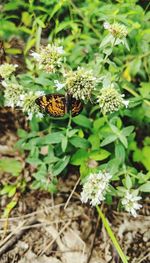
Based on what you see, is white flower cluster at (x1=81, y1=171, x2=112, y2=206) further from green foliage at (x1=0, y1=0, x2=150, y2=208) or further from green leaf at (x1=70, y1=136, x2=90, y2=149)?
green leaf at (x1=70, y1=136, x2=90, y2=149)

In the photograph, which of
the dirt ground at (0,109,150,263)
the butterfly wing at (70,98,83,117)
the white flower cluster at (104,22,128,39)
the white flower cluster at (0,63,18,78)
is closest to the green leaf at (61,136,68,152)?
the butterfly wing at (70,98,83,117)

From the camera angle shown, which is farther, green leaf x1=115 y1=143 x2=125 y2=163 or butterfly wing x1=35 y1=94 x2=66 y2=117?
green leaf x1=115 y1=143 x2=125 y2=163

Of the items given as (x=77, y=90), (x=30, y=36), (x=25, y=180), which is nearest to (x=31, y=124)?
(x=25, y=180)

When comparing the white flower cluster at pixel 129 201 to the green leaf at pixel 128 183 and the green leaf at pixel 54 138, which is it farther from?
the green leaf at pixel 54 138

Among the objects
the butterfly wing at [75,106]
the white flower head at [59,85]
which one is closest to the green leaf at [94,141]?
the butterfly wing at [75,106]

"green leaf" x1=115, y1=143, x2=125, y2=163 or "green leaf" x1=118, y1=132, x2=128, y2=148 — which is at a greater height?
"green leaf" x1=118, y1=132, x2=128, y2=148

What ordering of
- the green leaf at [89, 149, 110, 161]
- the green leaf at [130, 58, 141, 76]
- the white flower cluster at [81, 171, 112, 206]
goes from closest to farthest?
the white flower cluster at [81, 171, 112, 206]
the green leaf at [89, 149, 110, 161]
the green leaf at [130, 58, 141, 76]

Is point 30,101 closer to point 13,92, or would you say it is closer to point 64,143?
point 13,92
